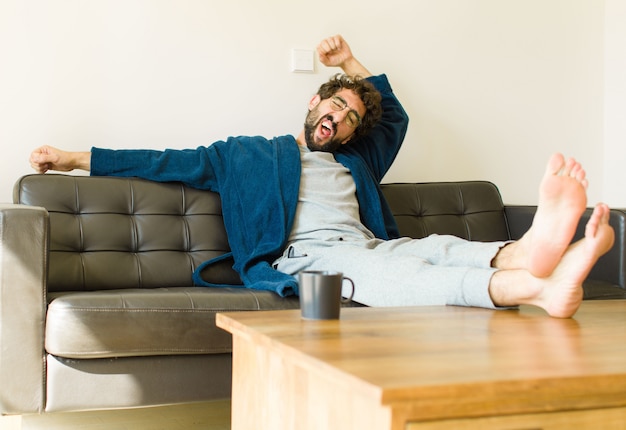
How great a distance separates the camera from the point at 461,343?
120 cm

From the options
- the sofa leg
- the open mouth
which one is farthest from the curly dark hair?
the sofa leg

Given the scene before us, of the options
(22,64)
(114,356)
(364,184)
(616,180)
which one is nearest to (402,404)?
(114,356)

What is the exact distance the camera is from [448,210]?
288cm

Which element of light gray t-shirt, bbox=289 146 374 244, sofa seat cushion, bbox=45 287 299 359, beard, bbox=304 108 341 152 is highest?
beard, bbox=304 108 341 152

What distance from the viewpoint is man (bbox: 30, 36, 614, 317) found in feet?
5.88

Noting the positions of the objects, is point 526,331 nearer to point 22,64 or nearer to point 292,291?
point 292,291

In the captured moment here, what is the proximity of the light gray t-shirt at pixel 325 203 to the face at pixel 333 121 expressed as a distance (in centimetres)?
4

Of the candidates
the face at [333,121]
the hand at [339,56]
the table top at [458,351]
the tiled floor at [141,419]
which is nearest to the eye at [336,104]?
the face at [333,121]

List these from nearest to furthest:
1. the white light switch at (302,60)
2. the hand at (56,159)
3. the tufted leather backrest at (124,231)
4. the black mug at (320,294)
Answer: the black mug at (320,294) → the tufted leather backrest at (124,231) → the hand at (56,159) → the white light switch at (302,60)

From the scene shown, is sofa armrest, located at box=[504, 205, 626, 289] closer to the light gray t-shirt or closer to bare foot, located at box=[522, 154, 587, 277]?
the light gray t-shirt

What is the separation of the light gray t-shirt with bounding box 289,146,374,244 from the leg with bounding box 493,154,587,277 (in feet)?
3.05

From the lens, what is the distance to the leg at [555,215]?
1.52 m

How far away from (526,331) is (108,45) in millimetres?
1901

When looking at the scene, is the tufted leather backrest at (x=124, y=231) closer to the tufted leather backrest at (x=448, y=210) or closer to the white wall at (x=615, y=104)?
the tufted leather backrest at (x=448, y=210)
